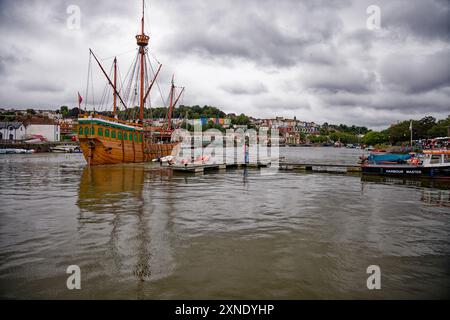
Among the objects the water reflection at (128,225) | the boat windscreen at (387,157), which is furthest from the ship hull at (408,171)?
the water reflection at (128,225)

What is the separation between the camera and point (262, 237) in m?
10.9

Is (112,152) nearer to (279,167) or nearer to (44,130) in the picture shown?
(279,167)

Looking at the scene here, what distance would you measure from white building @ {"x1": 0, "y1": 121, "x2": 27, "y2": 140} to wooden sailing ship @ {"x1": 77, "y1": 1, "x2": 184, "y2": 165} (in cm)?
7236

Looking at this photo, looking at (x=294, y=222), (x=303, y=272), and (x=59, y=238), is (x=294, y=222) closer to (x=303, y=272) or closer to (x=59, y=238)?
(x=303, y=272)

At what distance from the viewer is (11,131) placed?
10312cm

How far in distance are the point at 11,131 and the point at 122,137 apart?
272ft

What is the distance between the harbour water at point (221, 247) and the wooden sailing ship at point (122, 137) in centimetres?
2280

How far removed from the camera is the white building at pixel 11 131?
102 m

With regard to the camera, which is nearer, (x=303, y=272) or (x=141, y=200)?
(x=303, y=272)

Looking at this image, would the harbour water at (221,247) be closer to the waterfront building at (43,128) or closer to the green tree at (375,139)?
the waterfront building at (43,128)

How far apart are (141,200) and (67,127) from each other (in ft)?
502

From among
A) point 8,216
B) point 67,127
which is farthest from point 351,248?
point 67,127

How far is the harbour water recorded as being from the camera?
7160 millimetres

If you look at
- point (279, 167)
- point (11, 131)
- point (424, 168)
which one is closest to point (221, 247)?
point (424, 168)
